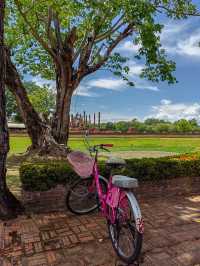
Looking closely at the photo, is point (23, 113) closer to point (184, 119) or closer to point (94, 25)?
point (94, 25)

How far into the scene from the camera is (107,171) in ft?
18.6

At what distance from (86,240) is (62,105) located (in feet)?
29.5

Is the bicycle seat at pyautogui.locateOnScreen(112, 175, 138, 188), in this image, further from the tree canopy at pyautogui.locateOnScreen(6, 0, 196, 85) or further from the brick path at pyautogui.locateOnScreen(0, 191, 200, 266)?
the tree canopy at pyautogui.locateOnScreen(6, 0, 196, 85)

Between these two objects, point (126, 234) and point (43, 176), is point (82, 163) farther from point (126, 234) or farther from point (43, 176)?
point (126, 234)

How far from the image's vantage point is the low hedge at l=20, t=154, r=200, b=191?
16.5 feet

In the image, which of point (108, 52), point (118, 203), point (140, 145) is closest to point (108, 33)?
point (108, 52)

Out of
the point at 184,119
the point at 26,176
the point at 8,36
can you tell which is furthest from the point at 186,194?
the point at 184,119

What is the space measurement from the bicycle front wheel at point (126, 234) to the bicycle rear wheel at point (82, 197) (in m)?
1.37

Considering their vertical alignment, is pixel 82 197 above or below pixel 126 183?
below

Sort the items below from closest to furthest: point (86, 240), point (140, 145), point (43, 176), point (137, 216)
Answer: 1. point (137, 216)
2. point (86, 240)
3. point (43, 176)
4. point (140, 145)

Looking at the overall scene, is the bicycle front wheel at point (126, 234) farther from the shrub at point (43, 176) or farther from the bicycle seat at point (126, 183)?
the shrub at point (43, 176)

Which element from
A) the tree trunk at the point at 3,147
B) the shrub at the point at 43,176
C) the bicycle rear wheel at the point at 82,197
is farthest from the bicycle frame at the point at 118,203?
the tree trunk at the point at 3,147

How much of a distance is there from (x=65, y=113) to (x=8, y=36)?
4829 millimetres

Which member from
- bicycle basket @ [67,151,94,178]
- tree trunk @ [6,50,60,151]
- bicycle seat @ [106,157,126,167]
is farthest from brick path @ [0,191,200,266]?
tree trunk @ [6,50,60,151]
